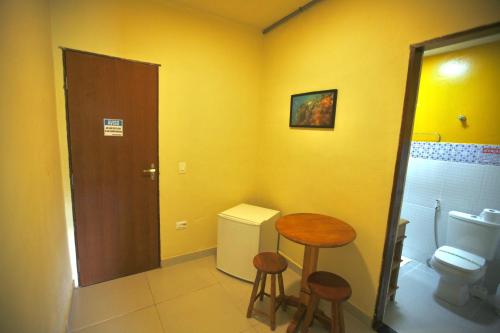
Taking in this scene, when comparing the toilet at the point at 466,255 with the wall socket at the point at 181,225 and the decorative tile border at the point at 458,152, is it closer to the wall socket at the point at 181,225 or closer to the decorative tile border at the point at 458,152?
the decorative tile border at the point at 458,152

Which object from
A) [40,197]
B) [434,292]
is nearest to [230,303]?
[40,197]

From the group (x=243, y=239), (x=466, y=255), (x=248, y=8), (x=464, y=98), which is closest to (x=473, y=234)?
(x=466, y=255)

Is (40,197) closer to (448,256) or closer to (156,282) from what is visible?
(156,282)

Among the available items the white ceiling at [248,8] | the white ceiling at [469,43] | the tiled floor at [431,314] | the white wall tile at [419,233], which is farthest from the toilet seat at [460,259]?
the white ceiling at [248,8]

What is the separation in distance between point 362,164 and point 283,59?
4.71 ft

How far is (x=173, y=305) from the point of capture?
6.50 ft

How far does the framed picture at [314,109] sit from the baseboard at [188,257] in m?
1.75

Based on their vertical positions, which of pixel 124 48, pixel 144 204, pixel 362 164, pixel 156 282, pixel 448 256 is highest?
pixel 124 48

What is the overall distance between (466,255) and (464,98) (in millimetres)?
1641

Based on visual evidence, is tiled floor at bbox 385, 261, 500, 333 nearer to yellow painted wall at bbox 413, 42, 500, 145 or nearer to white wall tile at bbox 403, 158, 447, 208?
white wall tile at bbox 403, 158, 447, 208

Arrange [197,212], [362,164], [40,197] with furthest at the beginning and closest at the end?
[197,212] < [362,164] < [40,197]

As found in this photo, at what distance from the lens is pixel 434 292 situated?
231 cm

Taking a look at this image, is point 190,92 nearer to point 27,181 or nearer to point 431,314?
point 27,181

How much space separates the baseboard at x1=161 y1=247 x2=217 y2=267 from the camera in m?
2.53
